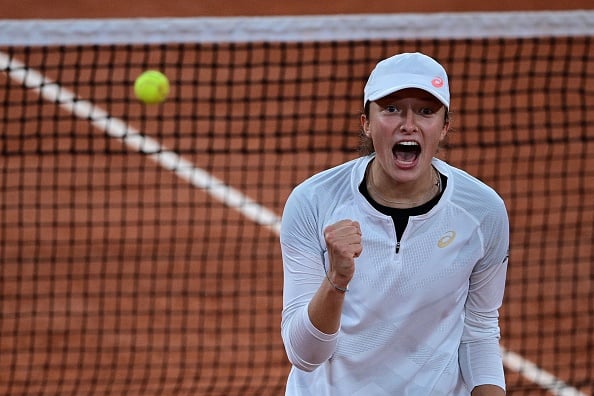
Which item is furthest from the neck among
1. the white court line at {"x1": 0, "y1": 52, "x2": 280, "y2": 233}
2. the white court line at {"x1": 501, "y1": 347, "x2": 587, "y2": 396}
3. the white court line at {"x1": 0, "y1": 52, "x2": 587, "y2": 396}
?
the white court line at {"x1": 0, "y1": 52, "x2": 280, "y2": 233}

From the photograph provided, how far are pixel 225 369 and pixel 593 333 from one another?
263 centimetres

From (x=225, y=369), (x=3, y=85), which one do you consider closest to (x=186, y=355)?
(x=225, y=369)

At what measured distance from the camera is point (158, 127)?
35.0ft

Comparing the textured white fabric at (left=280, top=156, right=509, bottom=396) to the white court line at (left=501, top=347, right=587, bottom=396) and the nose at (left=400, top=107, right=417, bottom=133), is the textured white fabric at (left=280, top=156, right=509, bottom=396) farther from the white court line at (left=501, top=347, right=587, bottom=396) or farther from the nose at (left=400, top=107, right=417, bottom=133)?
the white court line at (left=501, top=347, right=587, bottom=396)

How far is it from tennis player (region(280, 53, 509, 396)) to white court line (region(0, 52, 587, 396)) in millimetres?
3873

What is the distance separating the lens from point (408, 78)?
3230 millimetres

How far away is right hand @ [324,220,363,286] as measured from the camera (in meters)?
2.99

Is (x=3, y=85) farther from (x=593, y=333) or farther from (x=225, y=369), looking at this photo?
(x=593, y=333)

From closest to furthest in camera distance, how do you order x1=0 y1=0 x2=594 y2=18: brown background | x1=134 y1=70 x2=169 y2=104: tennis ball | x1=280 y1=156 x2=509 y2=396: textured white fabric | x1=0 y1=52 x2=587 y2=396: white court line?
x1=280 y1=156 x2=509 y2=396: textured white fabric → x1=134 y1=70 x2=169 y2=104: tennis ball → x1=0 y1=52 x2=587 y2=396: white court line → x1=0 y1=0 x2=594 y2=18: brown background

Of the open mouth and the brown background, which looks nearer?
the open mouth

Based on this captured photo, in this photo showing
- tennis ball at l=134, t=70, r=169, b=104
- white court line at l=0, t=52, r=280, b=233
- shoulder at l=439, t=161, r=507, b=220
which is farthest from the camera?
white court line at l=0, t=52, r=280, b=233

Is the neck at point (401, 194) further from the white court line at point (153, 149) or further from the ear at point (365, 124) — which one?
the white court line at point (153, 149)

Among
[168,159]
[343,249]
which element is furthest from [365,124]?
[168,159]

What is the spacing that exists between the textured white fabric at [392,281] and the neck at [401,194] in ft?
0.15
